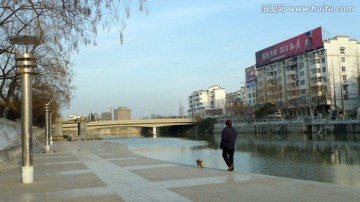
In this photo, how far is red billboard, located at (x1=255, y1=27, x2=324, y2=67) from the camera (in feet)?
241

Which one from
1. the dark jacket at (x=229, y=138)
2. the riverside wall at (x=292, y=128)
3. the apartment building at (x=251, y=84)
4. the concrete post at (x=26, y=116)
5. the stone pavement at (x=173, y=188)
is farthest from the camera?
the apartment building at (x=251, y=84)

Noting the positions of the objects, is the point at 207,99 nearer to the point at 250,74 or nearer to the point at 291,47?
the point at 250,74

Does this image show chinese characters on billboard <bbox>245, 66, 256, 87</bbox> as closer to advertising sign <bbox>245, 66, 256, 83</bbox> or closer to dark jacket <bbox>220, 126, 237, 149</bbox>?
advertising sign <bbox>245, 66, 256, 83</bbox>

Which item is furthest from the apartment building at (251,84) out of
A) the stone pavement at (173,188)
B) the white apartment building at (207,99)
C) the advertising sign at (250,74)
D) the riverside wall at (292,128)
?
the stone pavement at (173,188)

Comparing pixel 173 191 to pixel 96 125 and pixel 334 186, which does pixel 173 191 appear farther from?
pixel 96 125

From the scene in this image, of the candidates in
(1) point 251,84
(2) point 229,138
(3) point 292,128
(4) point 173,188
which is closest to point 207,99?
(1) point 251,84

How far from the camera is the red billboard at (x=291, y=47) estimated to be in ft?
241

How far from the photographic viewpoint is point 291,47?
8112cm

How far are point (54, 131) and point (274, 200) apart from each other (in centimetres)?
6430

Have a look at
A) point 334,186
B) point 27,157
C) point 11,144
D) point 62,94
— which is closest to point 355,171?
point 334,186

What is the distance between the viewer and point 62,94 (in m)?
33.1

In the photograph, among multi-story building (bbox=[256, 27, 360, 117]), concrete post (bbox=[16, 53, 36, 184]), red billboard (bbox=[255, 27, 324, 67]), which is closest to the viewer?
concrete post (bbox=[16, 53, 36, 184])

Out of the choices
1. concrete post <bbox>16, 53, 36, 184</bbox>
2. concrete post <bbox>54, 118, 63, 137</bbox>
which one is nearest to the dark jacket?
concrete post <bbox>16, 53, 36, 184</bbox>

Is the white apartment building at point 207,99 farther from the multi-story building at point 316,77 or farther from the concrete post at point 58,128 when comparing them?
the concrete post at point 58,128
